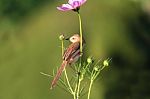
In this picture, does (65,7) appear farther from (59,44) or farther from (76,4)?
(59,44)

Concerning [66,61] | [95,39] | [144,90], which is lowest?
[144,90]

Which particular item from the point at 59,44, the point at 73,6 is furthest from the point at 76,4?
the point at 59,44

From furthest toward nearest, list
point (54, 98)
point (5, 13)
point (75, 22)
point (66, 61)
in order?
1. point (5, 13)
2. point (75, 22)
3. point (54, 98)
4. point (66, 61)

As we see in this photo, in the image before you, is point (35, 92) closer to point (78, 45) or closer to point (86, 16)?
point (86, 16)

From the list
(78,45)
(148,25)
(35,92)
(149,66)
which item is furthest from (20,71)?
(78,45)

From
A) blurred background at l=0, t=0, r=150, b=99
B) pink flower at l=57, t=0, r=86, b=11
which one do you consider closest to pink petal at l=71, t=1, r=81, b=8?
pink flower at l=57, t=0, r=86, b=11

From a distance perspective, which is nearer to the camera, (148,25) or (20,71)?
(20,71)

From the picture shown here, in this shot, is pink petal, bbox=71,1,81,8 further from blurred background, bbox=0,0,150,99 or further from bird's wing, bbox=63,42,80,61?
blurred background, bbox=0,0,150,99

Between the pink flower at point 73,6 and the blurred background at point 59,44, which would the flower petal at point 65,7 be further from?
the blurred background at point 59,44
